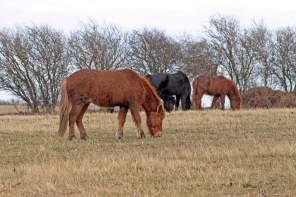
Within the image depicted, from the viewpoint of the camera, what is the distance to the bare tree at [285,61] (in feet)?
210

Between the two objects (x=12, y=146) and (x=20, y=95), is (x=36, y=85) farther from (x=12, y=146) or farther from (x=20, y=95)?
(x=12, y=146)

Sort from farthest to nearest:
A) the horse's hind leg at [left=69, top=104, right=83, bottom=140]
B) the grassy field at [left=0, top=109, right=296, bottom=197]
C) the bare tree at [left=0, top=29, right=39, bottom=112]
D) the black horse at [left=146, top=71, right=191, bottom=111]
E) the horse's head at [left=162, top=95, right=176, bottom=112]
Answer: the bare tree at [left=0, top=29, right=39, bottom=112] → the black horse at [left=146, top=71, right=191, bottom=111] → the horse's head at [left=162, top=95, right=176, bottom=112] → the horse's hind leg at [left=69, top=104, right=83, bottom=140] → the grassy field at [left=0, top=109, right=296, bottom=197]

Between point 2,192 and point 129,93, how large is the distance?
9303mm

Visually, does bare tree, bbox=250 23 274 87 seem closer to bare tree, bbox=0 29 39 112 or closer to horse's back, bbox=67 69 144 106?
bare tree, bbox=0 29 39 112

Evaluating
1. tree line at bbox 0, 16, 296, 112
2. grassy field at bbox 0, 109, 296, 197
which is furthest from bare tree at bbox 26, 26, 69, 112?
grassy field at bbox 0, 109, 296, 197

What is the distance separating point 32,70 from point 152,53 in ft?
38.6

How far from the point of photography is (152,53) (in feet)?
206

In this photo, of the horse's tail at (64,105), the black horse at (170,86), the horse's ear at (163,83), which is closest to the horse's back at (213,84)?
the black horse at (170,86)

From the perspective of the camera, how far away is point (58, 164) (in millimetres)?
12305

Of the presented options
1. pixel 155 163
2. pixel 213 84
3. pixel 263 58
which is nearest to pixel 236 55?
pixel 263 58

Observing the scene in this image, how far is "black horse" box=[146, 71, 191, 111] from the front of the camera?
33406 millimetres

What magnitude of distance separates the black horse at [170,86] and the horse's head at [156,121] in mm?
13715

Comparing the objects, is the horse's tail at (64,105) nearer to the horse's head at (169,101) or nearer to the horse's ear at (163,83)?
the horse's head at (169,101)

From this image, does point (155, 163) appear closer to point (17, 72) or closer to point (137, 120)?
point (137, 120)
